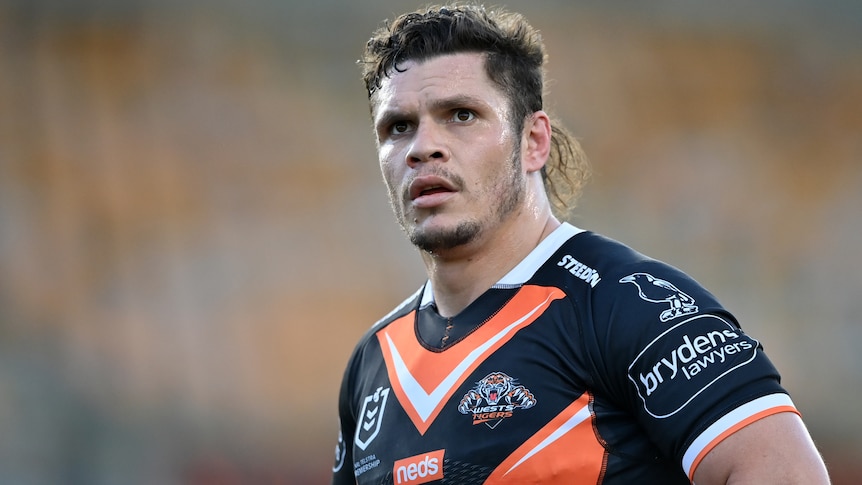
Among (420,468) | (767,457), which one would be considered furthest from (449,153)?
(767,457)

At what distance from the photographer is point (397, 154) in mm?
3193

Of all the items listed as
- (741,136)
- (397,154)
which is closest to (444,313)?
(397,154)

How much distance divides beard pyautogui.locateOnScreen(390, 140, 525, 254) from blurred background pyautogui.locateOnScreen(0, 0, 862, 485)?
15.5ft

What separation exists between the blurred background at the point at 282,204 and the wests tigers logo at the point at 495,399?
5247mm

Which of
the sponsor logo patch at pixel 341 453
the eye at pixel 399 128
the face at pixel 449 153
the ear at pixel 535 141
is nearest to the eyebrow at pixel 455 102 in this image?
the face at pixel 449 153

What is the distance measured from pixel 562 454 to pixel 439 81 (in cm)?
124

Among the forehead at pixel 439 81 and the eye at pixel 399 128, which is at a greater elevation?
the forehead at pixel 439 81

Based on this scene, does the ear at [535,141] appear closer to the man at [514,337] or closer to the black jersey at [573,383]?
the man at [514,337]

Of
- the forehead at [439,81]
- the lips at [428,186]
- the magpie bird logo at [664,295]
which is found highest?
the forehead at [439,81]

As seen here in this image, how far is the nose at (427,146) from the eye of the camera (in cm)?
307

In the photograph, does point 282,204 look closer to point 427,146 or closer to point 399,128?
point 399,128

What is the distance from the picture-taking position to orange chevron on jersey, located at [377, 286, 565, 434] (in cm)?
286

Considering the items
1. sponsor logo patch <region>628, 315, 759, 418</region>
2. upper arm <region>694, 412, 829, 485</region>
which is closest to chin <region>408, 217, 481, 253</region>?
sponsor logo patch <region>628, 315, 759, 418</region>

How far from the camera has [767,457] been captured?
2287 mm
